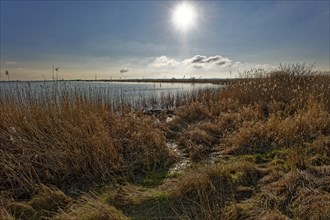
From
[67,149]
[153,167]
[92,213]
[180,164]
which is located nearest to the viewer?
[92,213]

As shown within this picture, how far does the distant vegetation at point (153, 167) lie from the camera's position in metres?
3.34

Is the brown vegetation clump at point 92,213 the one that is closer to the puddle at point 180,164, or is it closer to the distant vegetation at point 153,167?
the distant vegetation at point 153,167

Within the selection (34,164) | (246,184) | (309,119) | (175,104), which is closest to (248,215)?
(246,184)

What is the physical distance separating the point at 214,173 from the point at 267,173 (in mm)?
916

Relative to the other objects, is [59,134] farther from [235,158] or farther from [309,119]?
[309,119]

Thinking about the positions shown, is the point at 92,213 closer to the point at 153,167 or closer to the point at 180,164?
the point at 153,167

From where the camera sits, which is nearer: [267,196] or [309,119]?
[267,196]

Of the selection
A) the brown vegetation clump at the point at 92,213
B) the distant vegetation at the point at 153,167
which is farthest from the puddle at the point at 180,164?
the brown vegetation clump at the point at 92,213

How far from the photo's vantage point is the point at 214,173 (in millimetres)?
4000

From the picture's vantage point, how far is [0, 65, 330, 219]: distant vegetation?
3.34m

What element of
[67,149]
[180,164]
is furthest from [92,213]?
[180,164]

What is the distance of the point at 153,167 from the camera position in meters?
4.95

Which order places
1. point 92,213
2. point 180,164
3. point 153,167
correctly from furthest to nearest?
point 180,164
point 153,167
point 92,213

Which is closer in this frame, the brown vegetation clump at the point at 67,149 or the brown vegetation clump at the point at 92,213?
the brown vegetation clump at the point at 92,213
